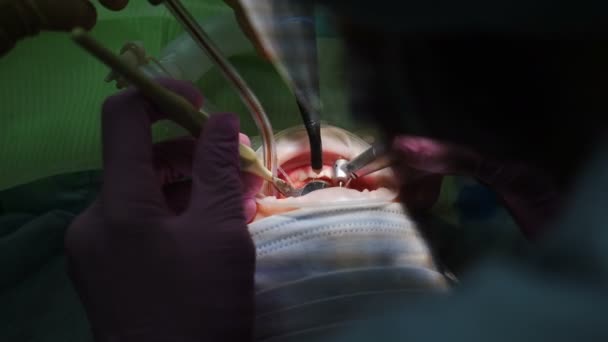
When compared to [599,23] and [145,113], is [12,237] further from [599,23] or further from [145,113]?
[599,23]

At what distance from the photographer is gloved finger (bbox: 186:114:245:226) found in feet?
1.87

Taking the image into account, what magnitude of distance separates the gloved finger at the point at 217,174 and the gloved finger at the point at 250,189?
69 millimetres

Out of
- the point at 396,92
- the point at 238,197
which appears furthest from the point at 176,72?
the point at 396,92

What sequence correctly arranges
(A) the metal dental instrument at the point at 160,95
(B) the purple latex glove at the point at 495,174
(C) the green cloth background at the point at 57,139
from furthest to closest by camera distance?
1. (C) the green cloth background at the point at 57,139
2. (B) the purple latex glove at the point at 495,174
3. (A) the metal dental instrument at the point at 160,95

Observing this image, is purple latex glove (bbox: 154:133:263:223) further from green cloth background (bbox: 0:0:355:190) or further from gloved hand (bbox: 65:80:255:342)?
green cloth background (bbox: 0:0:355:190)

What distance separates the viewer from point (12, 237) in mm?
866

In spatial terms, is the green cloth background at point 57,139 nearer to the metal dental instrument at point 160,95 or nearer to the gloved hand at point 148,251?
the metal dental instrument at point 160,95

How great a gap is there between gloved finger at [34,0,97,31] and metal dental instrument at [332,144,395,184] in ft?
1.32

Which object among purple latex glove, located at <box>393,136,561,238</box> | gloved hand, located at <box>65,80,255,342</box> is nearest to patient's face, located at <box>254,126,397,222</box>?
purple latex glove, located at <box>393,136,561,238</box>

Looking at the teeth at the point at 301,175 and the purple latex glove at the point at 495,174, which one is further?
A: the teeth at the point at 301,175

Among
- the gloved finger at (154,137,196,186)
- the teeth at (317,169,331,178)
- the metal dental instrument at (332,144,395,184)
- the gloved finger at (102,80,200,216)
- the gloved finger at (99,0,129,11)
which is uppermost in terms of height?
the gloved finger at (99,0,129,11)

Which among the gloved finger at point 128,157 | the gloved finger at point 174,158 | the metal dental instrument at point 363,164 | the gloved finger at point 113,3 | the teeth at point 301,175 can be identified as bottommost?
the teeth at point 301,175

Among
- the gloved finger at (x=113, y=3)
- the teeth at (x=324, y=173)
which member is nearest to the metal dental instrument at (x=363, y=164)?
the teeth at (x=324, y=173)

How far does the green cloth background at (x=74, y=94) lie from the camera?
3.10ft
